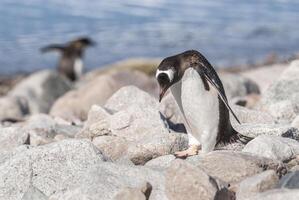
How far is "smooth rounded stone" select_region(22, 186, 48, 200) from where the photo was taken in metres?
5.22

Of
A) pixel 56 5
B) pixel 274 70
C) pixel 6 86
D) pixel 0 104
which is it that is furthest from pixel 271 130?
pixel 56 5

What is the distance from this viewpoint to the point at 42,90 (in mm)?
14906

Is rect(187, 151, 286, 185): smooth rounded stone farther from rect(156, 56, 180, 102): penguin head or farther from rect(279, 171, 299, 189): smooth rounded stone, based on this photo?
rect(156, 56, 180, 102): penguin head

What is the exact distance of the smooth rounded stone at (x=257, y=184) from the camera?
4762 millimetres

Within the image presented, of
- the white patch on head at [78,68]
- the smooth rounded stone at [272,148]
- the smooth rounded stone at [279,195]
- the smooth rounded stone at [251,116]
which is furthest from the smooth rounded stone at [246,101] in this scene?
the white patch on head at [78,68]

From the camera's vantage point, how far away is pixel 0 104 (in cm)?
1224

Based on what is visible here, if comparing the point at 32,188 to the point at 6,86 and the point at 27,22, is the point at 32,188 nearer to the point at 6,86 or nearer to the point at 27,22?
the point at 6,86

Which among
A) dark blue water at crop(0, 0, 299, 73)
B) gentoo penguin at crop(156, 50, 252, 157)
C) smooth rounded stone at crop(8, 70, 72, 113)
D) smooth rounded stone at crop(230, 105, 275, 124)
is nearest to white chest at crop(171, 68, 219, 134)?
gentoo penguin at crop(156, 50, 252, 157)

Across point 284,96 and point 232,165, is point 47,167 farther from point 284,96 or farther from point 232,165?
point 284,96

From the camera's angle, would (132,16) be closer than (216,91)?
No

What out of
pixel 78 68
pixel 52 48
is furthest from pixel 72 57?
pixel 52 48

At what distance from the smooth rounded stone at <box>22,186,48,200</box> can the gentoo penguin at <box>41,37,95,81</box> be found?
15.4 meters

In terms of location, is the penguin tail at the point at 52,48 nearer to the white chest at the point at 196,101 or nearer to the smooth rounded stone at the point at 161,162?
the white chest at the point at 196,101

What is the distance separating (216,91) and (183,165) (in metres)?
1.36
